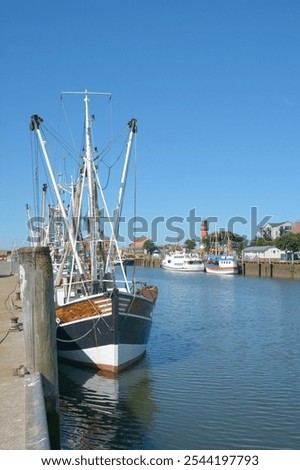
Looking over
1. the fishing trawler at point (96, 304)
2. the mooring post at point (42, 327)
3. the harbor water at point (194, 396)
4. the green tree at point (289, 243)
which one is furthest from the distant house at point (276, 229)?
the mooring post at point (42, 327)

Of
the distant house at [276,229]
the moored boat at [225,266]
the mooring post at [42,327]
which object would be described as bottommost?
the moored boat at [225,266]

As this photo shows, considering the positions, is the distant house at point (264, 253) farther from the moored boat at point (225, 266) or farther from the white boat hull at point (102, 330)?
the white boat hull at point (102, 330)

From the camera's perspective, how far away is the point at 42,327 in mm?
9898

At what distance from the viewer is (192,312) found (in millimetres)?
38188

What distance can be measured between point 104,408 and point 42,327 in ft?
17.9

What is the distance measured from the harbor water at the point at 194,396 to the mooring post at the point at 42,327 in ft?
7.47

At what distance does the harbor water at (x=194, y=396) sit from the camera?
12352mm

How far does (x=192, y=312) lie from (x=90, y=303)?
21.0 metres

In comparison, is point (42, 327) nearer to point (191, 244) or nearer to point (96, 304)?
point (96, 304)

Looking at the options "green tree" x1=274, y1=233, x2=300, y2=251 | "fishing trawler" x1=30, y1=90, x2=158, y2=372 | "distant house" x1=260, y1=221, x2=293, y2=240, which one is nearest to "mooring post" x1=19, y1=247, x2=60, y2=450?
"fishing trawler" x1=30, y1=90, x2=158, y2=372

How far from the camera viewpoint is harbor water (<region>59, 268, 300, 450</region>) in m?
12.4

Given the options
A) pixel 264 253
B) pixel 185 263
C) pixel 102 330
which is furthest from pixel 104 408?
pixel 185 263

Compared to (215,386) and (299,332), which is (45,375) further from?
(299,332)
